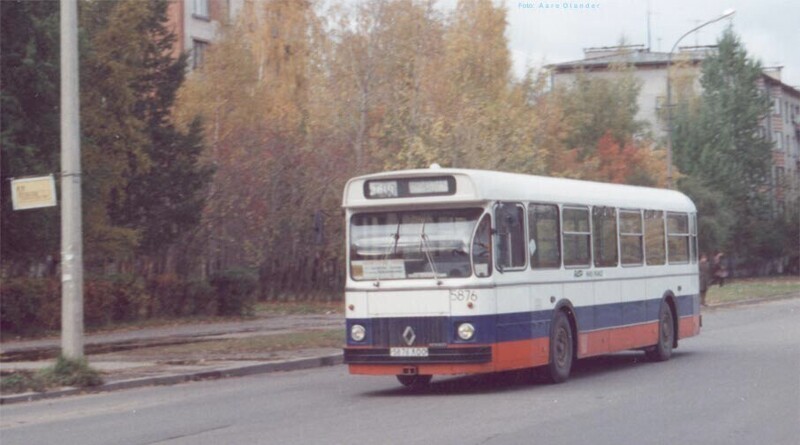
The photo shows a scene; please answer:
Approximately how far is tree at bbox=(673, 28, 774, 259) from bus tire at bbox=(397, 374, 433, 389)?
66.7 meters

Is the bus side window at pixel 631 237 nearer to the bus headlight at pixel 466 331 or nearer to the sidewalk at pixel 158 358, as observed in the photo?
the bus headlight at pixel 466 331

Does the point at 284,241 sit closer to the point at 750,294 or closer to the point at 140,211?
the point at 140,211

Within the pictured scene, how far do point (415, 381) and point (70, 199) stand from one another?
5331 mm

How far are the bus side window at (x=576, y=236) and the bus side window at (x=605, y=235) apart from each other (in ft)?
0.88

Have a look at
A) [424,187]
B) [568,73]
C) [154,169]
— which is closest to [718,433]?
[424,187]

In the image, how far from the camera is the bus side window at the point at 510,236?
16.8 m

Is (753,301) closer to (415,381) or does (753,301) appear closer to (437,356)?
(415,381)

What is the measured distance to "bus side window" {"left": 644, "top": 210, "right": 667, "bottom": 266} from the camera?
2186 centimetres

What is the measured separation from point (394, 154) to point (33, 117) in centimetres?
1674

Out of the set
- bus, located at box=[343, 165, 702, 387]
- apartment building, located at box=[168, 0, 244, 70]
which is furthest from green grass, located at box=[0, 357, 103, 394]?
apartment building, located at box=[168, 0, 244, 70]

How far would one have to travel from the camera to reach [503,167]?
44.1 metres

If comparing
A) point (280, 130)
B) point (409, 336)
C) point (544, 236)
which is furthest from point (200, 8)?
point (409, 336)

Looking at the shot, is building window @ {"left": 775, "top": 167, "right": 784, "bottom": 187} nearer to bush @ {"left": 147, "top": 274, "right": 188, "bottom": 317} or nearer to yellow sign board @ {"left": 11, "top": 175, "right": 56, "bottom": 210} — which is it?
bush @ {"left": 147, "top": 274, "right": 188, "bottom": 317}

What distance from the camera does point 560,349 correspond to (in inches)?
722
